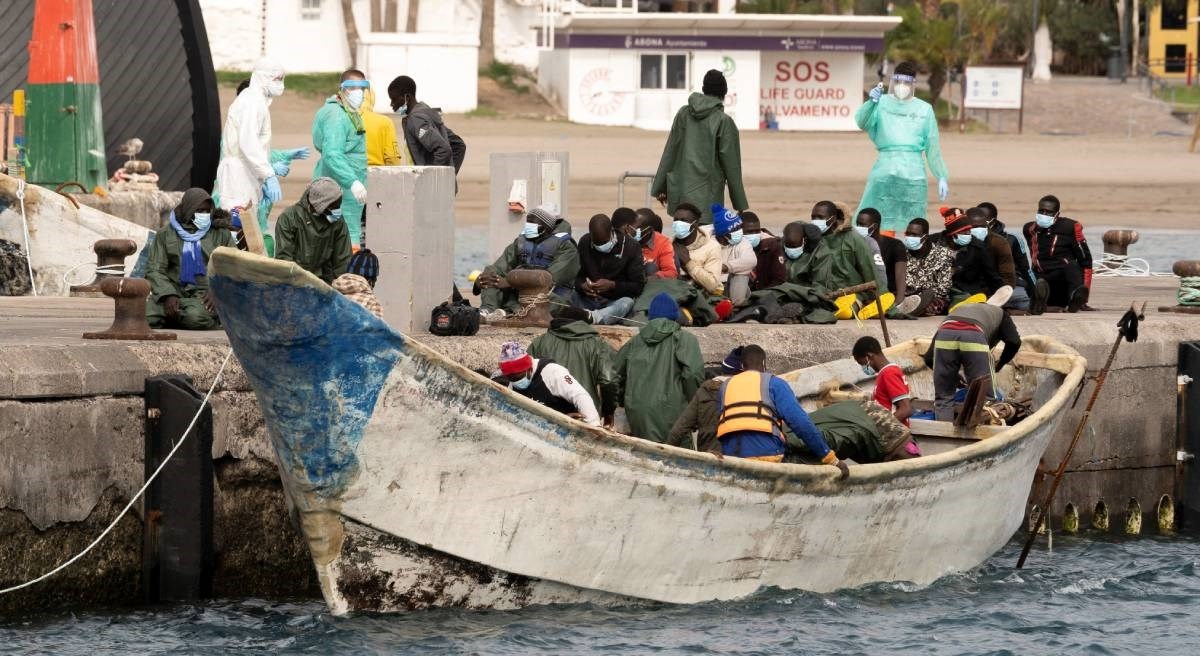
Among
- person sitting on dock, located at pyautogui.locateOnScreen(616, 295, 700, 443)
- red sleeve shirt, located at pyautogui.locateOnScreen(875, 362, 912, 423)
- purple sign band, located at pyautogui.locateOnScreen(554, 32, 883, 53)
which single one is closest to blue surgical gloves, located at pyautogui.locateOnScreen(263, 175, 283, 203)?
person sitting on dock, located at pyautogui.locateOnScreen(616, 295, 700, 443)

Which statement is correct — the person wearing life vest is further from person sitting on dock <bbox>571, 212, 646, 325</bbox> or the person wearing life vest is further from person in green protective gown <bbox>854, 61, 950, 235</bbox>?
person in green protective gown <bbox>854, 61, 950, 235</bbox>

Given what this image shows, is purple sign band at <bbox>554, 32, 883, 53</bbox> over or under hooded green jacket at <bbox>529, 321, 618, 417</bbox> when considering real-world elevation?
over

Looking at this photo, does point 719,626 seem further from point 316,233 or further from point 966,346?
point 316,233

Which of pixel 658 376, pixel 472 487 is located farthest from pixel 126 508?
pixel 658 376

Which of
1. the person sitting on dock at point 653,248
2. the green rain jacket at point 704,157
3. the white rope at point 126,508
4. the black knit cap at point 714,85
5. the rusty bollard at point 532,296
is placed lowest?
the white rope at point 126,508

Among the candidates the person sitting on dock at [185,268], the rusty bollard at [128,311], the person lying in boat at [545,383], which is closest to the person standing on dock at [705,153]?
the person sitting on dock at [185,268]

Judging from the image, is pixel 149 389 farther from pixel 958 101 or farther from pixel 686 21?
pixel 958 101

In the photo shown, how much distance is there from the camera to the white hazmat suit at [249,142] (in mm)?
15109

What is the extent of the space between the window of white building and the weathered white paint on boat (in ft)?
104

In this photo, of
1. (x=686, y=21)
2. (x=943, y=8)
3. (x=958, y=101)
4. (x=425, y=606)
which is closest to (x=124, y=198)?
(x=425, y=606)

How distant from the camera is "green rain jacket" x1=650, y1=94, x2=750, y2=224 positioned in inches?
618

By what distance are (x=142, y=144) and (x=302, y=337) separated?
12179 mm

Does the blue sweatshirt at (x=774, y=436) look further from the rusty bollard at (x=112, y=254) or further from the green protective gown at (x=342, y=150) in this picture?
the rusty bollard at (x=112, y=254)

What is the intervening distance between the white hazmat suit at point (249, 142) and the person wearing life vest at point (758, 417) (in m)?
5.35
